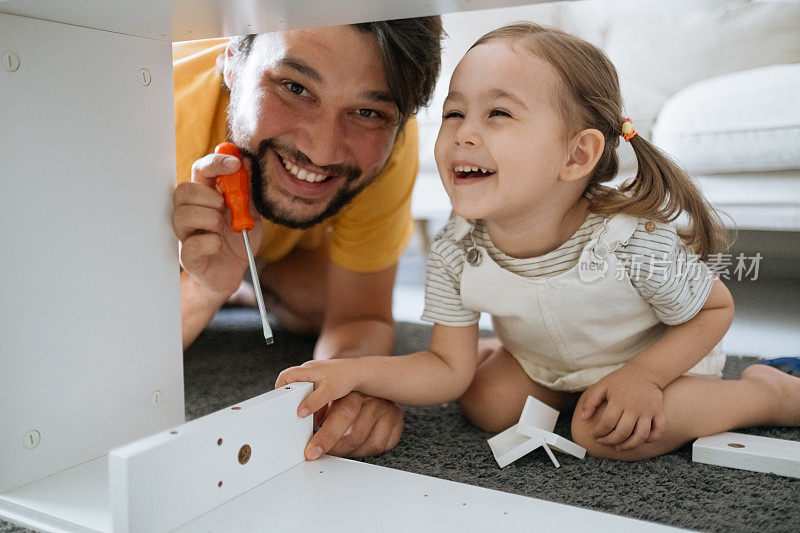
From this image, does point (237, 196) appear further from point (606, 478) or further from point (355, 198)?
point (606, 478)

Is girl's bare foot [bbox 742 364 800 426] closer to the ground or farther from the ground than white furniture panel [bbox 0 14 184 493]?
closer to the ground

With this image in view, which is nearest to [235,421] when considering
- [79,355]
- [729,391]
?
[79,355]

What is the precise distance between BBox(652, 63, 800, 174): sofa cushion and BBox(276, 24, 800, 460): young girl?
0.62 meters

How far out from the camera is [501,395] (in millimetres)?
866

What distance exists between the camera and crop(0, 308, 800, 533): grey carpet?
598mm

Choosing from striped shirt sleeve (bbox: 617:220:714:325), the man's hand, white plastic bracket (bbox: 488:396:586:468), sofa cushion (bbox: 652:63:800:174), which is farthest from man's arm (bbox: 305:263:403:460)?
sofa cushion (bbox: 652:63:800:174)

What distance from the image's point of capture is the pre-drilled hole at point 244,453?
58 cm

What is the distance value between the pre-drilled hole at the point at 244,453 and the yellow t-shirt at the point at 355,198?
565mm

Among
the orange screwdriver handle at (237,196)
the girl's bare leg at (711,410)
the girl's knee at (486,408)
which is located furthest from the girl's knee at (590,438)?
the orange screwdriver handle at (237,196)

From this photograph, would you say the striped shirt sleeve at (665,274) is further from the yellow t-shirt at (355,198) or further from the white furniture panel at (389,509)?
the yellow t-shirt at (355,198)

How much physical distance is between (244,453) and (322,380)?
4.9 inches

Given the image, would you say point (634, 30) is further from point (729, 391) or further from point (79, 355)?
point (79, 355)

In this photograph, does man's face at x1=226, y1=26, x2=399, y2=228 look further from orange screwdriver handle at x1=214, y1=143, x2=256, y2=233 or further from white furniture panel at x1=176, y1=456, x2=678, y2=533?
white furniture panel at x1=176, y1=456, x2=678, y2=533

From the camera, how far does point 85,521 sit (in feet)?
1.79
